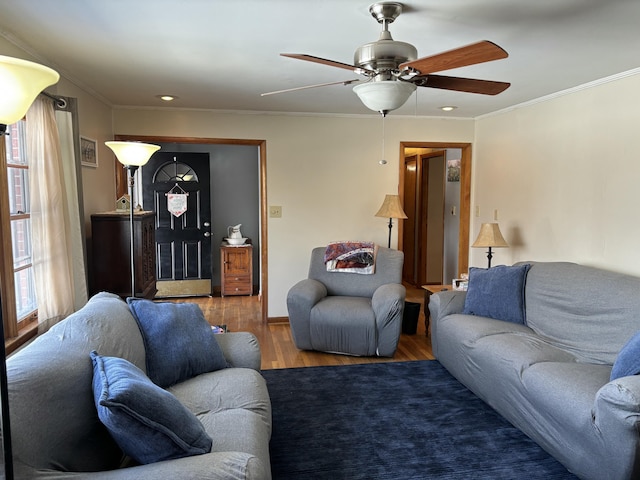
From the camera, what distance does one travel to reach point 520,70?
3.03m

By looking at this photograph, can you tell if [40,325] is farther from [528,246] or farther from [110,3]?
[528,246]

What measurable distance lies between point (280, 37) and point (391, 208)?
8.32 feet

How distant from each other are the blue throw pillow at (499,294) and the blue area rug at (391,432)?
585 millimetres

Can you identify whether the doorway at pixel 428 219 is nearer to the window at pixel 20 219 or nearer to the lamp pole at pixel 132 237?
the lamp pole at pixel 132 237

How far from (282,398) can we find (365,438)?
72 cm

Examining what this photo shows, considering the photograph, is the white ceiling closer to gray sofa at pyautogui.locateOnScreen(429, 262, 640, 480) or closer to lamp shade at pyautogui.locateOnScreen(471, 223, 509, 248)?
lamp shade at pyautogui.locateOnScreen(471, 223, 509, 248)

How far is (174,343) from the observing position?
2.30m

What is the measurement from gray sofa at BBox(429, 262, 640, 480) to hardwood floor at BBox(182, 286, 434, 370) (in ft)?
1.54

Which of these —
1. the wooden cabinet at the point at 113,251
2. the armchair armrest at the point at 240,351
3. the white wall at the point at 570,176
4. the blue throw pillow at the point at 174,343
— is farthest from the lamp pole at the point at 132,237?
the white wall at the point at 570,176

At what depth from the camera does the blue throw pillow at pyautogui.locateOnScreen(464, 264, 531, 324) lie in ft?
11.0

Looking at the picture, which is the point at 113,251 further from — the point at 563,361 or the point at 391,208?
the point at 563,361

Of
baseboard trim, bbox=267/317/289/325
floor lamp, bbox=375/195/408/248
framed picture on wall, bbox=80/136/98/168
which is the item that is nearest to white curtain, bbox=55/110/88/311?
framed picture on wall, bbox=80/136/98/168

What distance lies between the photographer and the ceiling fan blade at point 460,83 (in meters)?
2.16

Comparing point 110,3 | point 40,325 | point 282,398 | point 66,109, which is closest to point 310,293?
point 282,398
